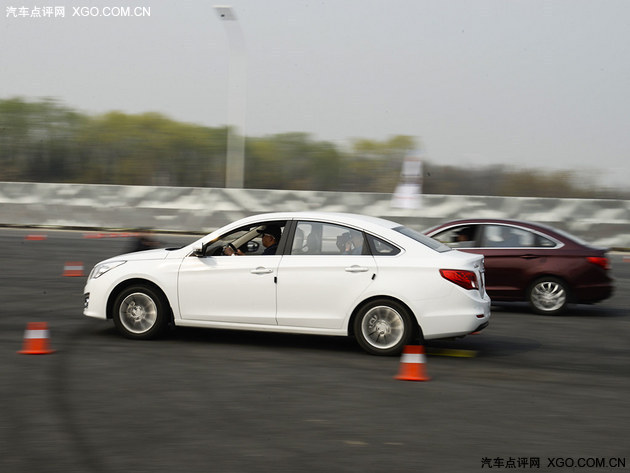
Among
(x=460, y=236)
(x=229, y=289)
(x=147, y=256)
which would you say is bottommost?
(x=229, y=289)

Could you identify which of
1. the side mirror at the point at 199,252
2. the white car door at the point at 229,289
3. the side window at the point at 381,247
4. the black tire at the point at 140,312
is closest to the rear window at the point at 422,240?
the side window at the point at 381,247

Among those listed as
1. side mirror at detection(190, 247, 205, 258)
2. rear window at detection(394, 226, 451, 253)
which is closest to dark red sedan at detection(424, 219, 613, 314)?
rear window at detection(394, 226, 451, 253)

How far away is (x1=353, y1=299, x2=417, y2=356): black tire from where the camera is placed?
8531 millimetres

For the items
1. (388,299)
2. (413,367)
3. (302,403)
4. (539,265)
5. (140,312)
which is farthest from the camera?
(539,265)

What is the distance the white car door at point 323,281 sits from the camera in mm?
8648

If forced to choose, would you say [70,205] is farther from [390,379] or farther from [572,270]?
[390,379]

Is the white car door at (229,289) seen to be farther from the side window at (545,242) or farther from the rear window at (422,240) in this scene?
the side window at (545,242)

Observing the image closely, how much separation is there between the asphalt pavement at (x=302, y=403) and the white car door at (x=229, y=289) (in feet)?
1.33

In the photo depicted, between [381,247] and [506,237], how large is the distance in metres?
4.48

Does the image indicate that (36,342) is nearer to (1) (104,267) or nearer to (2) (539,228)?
(1) (104,267)

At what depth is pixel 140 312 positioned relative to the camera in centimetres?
927

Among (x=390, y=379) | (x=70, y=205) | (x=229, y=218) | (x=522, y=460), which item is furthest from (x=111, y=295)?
(x=70, y=205)

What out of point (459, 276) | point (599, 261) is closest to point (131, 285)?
point (459, 276)

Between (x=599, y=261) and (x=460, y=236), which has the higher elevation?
(x=460, y=236)
